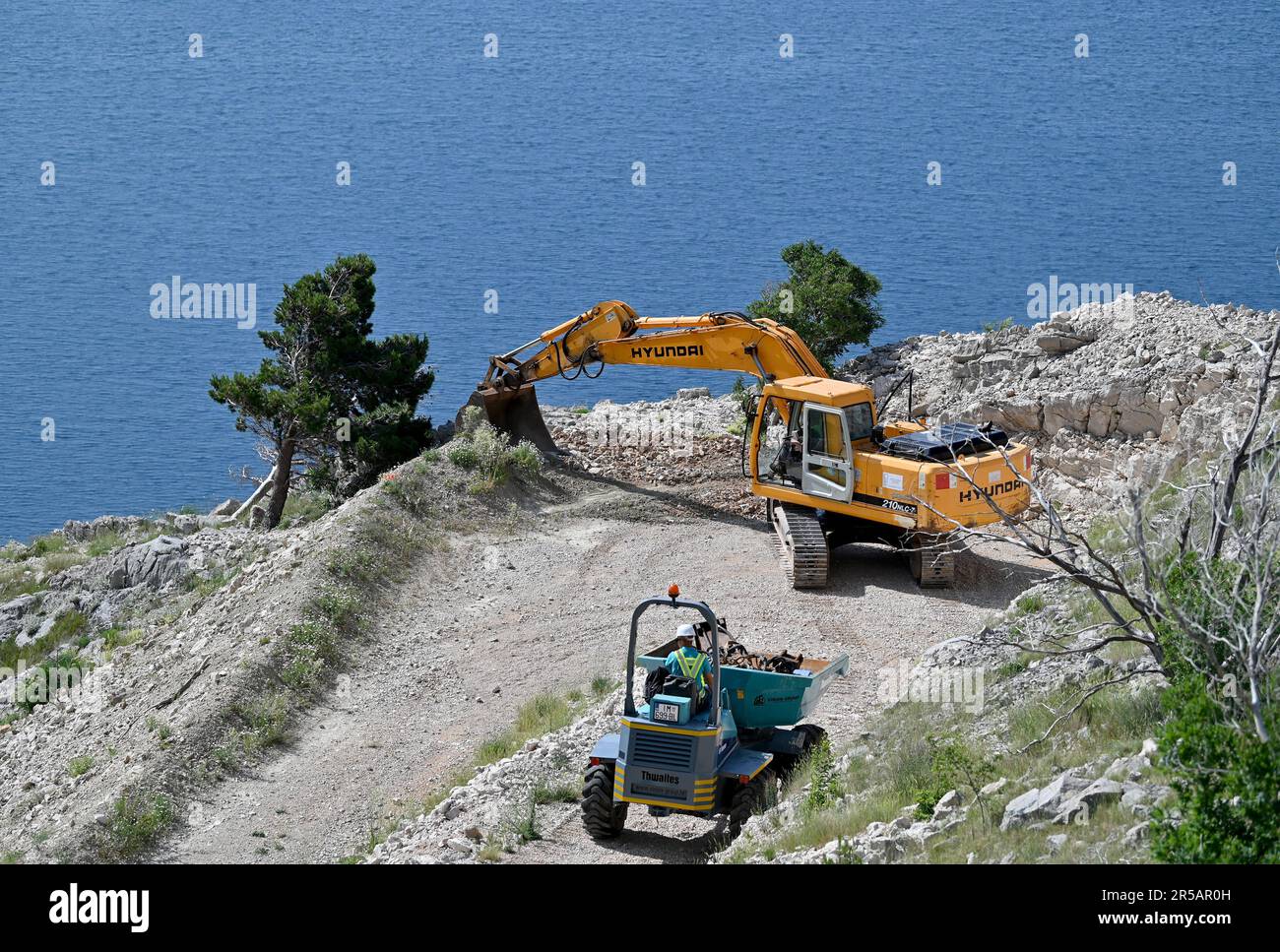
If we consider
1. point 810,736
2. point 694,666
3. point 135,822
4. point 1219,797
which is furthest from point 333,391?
point 1219,797

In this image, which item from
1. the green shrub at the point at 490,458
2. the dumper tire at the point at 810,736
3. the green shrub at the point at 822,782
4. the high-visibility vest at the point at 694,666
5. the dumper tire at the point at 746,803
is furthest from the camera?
the green shrub at the point at 490,458

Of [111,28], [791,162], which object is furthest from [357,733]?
[111,28]

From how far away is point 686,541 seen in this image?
2470cm

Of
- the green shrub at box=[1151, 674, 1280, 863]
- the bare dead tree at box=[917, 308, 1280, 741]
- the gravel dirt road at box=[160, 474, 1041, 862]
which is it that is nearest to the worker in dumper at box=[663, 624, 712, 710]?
the gravel dirt road at box=[160, 474, 1041, 862]

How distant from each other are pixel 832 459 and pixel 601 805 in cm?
967

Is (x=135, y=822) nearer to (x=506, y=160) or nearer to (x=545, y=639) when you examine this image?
(x=545, y=639)

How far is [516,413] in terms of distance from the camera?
94.6 feet

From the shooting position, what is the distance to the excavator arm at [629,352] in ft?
80.8

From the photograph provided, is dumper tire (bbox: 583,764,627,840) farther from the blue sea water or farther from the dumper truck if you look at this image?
the blue sea water

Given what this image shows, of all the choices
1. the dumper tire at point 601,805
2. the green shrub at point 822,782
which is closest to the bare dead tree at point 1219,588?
the green shrub at point 822,782

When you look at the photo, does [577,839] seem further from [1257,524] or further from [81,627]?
[81,627]

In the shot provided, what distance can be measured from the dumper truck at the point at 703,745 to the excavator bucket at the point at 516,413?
13766 millimetres

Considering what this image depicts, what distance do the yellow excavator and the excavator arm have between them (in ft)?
0.08

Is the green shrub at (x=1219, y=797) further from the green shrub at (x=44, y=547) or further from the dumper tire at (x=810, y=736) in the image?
the green shrub at (x=44, y=547)
